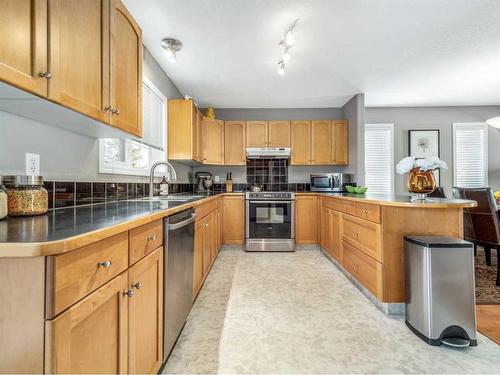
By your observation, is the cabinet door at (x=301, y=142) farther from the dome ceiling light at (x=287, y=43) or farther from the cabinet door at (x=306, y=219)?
the dome ceiling light at (x=287, y=43)

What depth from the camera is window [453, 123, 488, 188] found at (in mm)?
4738

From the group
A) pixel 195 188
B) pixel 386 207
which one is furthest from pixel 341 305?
pixel 195 188

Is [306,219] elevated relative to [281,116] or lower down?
lower down

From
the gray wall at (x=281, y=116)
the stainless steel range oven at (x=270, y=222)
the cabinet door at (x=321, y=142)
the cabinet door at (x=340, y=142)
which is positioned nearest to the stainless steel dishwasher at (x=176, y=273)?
the stainless steel range oven at (x=270, y=222)

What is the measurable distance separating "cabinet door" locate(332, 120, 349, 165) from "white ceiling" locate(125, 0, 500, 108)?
1.60ft

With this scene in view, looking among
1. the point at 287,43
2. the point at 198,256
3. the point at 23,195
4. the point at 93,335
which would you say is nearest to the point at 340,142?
the point at 287,43

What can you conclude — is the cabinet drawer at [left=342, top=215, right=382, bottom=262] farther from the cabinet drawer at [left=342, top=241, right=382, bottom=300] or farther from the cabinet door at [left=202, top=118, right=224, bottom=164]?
the cabinet door at [left=202, top=118, right=224, bottom=164]

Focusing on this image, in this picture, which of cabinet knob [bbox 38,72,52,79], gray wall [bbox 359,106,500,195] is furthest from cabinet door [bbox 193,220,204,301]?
gray wall [bbox 359,106,500,195]

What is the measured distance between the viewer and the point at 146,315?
112 centimetres

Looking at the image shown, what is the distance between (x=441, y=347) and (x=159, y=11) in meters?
3.16

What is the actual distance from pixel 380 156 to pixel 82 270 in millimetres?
5137

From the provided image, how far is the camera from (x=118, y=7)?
147cm

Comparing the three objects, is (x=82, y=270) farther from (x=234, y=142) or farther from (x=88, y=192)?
(x=234, y=142)

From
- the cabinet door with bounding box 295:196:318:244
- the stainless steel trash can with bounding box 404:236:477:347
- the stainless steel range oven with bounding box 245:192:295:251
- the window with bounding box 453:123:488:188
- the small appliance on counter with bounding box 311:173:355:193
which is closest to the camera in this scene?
the stainless steel trash can with bounding box 404:236:477:347
